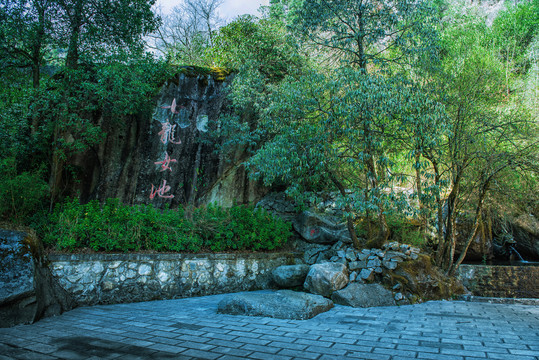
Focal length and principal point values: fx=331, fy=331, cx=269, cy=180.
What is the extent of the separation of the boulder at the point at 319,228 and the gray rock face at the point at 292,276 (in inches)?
73.1

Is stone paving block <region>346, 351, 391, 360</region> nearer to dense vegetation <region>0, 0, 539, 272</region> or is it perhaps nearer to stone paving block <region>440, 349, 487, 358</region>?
stone paving block <region>440, 349, 487, 358</region>

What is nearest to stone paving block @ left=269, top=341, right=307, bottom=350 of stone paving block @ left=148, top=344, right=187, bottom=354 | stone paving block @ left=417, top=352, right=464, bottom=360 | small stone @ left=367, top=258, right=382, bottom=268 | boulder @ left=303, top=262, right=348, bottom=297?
stone paving block @ left=148, top=344, right=187, bottom=354

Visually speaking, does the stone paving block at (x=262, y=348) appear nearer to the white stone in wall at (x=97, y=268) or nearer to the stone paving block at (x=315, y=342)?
the stone paving block at (x=315, y=342)

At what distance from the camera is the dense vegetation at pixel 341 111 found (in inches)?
259

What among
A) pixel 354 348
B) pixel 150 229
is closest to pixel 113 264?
pixel 150 229

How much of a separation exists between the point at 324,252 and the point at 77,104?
7437 mm

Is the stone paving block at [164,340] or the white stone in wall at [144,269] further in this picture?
the white stone in wall at [144,269]

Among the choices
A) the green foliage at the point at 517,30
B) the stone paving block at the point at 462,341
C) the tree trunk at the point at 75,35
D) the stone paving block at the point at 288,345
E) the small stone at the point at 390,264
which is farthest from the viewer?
the green foliage at the point at 517,30

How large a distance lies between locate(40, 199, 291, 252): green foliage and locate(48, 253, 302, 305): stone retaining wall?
26 centimetres

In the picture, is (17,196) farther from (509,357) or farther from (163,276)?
(509,357)

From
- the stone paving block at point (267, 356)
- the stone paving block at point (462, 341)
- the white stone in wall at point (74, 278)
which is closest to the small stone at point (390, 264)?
the stone paving block at point (462, 341)

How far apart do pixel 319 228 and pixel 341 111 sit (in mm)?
3744

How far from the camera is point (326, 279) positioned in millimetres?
6449

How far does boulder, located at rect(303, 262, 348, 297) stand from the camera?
21.0 feet
